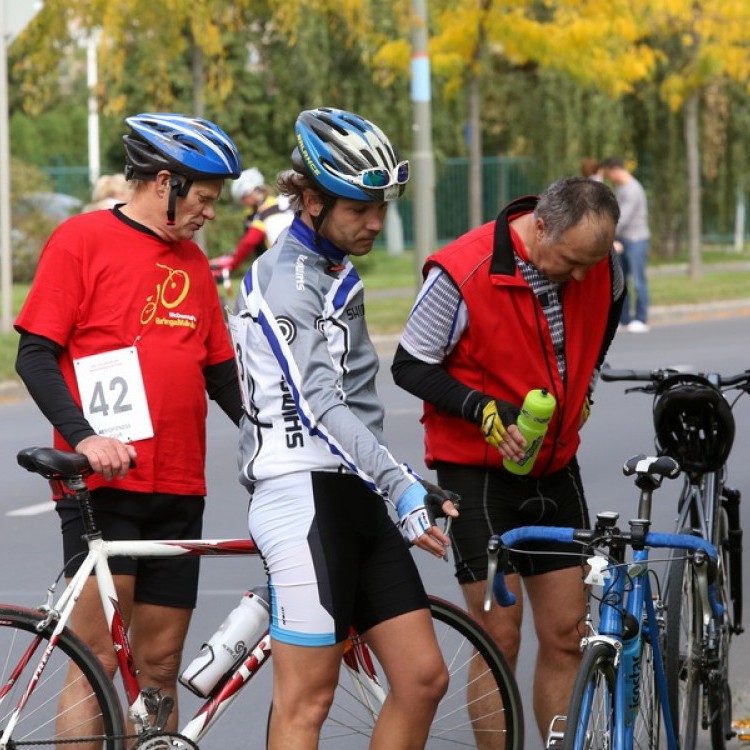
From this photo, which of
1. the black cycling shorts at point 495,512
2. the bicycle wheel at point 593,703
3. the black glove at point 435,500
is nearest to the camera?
the bicycle wheel at point 593,703

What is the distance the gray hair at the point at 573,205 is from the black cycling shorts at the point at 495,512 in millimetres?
709

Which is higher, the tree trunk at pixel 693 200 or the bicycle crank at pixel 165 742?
the bicycle crank at pixel 165 742

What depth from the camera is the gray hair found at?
4449 mm

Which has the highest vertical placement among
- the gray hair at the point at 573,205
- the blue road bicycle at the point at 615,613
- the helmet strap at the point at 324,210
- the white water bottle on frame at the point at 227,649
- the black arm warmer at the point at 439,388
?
the helmet strap at the point at 324,210

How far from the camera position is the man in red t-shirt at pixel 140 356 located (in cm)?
435

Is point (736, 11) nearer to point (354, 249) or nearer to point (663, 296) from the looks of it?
point (663, 296)

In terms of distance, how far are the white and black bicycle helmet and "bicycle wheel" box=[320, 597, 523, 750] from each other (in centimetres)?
120

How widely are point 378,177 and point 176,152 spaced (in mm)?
679

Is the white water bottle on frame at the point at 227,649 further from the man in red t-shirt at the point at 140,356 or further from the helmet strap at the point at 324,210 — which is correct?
the helmet strap at the point at 324,210

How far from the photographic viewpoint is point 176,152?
14.4ft

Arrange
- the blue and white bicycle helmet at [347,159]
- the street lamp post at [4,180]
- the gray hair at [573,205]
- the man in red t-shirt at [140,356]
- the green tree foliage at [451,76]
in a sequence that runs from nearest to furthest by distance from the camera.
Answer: the blue and white bicycle helmet at [347,159] → the man in red t-shirt at [140,356] → the gray hair at [573,205] → the street lamp post at [4,180] → the green tree foliage at [451,76]

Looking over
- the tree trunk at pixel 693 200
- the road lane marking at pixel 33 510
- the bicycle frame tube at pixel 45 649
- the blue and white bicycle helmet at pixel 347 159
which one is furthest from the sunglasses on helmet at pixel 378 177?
the tree trunk at pixel 693 200

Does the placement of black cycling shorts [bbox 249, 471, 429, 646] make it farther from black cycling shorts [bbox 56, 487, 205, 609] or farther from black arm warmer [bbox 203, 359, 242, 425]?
black arm warmer [bbox 203, 359, 242, 425]

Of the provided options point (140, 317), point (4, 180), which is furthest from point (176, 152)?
point (4, 180)
